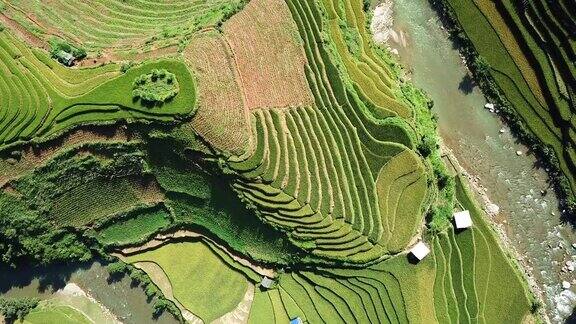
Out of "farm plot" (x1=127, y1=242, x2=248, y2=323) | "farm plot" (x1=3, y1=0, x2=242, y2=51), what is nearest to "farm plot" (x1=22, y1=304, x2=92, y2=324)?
"farm plot" (x1=127, y1=242, x2=248, y2=323)

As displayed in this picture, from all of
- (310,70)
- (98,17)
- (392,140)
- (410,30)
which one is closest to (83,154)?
(98,17)

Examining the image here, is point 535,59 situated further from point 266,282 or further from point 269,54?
point 266,282

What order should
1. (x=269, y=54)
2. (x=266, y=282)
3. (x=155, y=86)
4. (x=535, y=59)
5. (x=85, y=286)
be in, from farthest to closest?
(x=85, y=286), (x=535, y=59), (x=266, y=282), (x=269, y=54), (x=155, y=86)

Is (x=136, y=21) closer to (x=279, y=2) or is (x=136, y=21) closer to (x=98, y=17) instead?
(x=98, y=17)

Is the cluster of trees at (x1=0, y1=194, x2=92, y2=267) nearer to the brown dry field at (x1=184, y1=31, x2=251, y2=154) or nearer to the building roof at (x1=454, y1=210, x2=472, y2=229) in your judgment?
the brown dry field at (x1=184, y1=31, x2=251, y2=154)

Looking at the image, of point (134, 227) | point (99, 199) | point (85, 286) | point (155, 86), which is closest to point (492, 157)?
point (155, 86)

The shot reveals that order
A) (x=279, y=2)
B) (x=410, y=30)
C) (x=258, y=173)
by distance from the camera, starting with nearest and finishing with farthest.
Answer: (x=258, y=173) → (x=279, y=2) → (x=410, y=30)

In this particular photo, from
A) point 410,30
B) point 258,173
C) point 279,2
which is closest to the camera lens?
point 258,173

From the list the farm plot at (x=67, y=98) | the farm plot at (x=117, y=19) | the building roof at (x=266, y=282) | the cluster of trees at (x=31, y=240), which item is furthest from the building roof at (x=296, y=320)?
the farm plot at (x=117, y=19)
